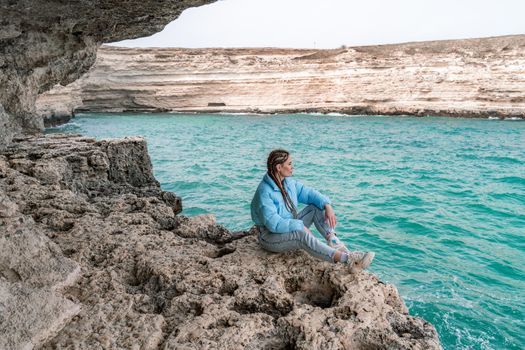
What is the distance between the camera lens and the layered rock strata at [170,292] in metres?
3.12

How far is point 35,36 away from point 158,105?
40.8m

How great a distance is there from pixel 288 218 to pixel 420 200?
7432 millimetres

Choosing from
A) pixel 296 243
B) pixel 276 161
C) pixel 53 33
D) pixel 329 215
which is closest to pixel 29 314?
pixel 296 243

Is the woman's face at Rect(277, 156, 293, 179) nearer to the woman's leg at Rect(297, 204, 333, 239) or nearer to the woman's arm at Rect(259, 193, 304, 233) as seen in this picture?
the woman's arm at Rect(259, 193, 304, 233)

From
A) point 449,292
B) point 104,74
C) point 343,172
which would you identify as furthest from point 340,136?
point 104,74

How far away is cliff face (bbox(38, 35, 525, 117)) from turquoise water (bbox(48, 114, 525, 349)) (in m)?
12.9

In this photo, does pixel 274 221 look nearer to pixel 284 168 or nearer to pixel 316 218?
pixel 284 168

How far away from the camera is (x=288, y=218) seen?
14.5ft

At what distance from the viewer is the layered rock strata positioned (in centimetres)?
312

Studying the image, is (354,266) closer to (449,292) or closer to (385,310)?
(385,310)

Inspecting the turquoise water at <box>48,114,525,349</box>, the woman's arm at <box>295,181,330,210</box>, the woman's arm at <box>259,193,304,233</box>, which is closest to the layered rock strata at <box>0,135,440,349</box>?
the woman's arm at <box>259,193,304,233</box>

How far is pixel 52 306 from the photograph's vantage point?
3.30 m

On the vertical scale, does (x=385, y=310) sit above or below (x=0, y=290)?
below

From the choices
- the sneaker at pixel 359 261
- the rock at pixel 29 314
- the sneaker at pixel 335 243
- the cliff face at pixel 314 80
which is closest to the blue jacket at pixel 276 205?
the sneaker at pixel 335 243
